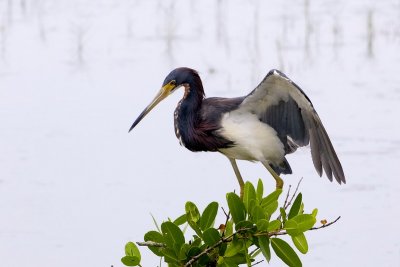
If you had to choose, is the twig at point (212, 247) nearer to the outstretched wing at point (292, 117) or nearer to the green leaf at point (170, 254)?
the green leaf at point (170, 254)

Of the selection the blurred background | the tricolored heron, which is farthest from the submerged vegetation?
the blurred background

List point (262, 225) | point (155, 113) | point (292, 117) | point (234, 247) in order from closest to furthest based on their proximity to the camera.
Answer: point (262, 225) → point (234, 247) → point (292, 117) → point (155, 113)

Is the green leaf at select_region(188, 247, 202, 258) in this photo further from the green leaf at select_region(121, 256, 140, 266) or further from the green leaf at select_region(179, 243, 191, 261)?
the green leaf at select_region(121, 256, 140, 266)

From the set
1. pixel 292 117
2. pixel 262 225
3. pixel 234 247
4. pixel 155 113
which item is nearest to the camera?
pixel 262 225

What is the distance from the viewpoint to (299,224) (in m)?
3.86

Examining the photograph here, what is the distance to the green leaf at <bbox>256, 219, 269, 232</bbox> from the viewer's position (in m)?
3.75

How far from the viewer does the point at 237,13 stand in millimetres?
11688

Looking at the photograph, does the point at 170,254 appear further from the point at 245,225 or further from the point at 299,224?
the point at 299,224

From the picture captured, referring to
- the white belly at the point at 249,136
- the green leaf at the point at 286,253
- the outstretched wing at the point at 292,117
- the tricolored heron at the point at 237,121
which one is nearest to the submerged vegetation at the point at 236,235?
the green leaf at the point at 286,253

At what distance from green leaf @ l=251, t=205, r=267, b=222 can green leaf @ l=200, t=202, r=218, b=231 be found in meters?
0.15

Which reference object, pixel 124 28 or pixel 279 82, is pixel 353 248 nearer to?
pixel 279 82

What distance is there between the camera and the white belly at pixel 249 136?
6.38 meters

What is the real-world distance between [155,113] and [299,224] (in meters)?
5.48

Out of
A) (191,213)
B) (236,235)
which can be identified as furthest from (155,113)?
(236,235)
